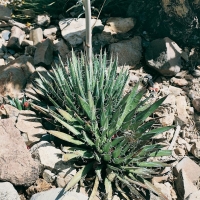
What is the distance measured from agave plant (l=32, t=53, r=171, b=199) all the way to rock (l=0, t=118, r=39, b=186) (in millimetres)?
316

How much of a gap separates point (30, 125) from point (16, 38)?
2005mm

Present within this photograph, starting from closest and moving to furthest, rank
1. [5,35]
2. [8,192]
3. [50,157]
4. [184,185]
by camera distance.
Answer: [8,192] → [50,157] → [184,185] → [5,35]

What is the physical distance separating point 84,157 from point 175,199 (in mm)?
1111

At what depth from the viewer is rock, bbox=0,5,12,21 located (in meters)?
6.34

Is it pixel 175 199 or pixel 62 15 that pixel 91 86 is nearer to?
pixel 175 199

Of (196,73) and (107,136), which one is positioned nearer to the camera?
(107,136)

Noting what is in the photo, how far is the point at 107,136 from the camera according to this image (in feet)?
13.1

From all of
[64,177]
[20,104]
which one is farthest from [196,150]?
[20,104]

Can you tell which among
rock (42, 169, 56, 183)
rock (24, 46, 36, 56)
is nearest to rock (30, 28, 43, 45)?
rock (24, 46, 36, 56)

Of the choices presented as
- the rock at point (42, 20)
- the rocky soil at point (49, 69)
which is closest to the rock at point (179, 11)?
the rocky soil at point (49, 69)

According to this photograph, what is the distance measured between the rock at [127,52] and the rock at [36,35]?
109cm

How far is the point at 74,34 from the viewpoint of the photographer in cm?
583

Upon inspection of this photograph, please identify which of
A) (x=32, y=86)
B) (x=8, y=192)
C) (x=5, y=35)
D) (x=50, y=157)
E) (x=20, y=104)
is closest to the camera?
(x=8, y=192)

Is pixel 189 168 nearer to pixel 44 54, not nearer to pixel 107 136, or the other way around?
pixel 107 136
